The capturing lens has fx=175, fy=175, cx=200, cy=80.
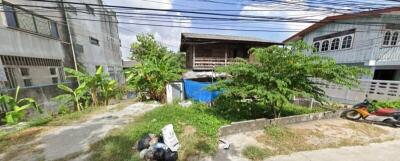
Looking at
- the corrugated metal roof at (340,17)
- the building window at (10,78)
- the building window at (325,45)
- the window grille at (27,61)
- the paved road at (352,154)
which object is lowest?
the paved road at (352,154)

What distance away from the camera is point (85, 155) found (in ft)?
13.8

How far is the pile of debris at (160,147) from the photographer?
3.78 m

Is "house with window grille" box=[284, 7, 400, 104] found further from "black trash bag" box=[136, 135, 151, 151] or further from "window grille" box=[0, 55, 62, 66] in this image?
"window grille" box=[0, 55, 62, 66]

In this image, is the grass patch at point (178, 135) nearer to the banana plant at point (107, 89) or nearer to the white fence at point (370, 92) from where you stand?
the banana plant at point (107, 89)

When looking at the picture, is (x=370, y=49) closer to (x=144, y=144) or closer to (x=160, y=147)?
(x=160, y=147)

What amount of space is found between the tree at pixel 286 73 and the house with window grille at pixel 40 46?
17.2ft

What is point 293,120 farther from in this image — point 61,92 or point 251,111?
point 61,92

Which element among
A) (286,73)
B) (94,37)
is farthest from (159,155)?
(94,37)

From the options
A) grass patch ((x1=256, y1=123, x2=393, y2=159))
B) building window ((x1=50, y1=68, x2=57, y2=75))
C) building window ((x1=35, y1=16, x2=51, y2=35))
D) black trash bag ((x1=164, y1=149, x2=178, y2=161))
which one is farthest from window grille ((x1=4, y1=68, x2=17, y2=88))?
grass patch ((x1=256, y1=123, x2=393, y2=159))

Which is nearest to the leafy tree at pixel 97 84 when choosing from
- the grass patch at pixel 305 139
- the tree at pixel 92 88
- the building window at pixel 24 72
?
the tree at pixel 92 88

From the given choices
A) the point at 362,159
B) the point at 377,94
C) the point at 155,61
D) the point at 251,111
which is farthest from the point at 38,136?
the point at 377,94

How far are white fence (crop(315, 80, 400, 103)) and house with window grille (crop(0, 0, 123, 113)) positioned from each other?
1286cm

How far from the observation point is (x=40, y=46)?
29.1ft

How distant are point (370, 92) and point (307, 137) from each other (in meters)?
7.68
